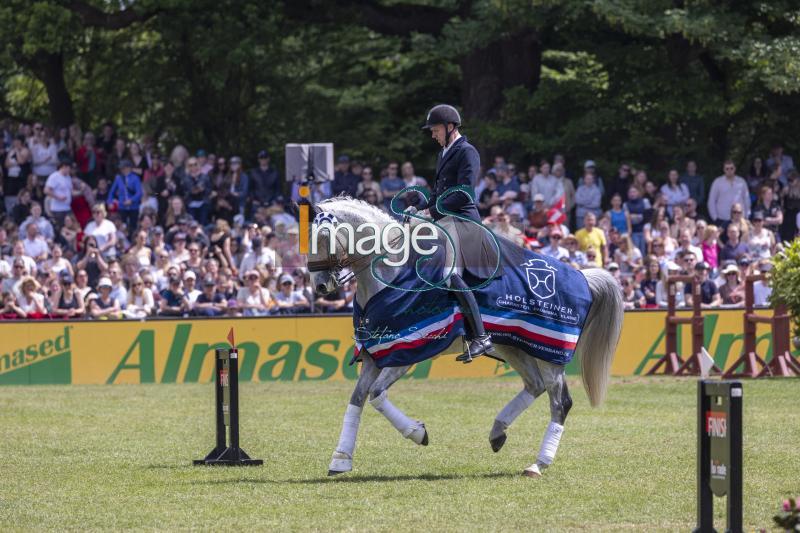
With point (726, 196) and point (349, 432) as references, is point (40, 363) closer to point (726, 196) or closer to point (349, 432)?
point (349, 432)

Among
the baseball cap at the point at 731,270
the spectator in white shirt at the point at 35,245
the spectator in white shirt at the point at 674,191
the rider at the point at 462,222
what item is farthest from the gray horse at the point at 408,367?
the spectator in white shirt at the point at 674,191

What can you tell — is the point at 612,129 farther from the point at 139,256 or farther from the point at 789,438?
the point at 789,438

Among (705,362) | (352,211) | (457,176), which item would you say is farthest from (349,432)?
(705,362)

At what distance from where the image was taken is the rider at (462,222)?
35.1ft

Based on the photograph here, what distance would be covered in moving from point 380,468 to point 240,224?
47.8 ft

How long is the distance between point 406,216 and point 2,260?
46.6 ft

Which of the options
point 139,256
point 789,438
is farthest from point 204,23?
point 789,438

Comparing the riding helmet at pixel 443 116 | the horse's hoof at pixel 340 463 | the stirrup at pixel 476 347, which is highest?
the riding helmet at pixel 443 116

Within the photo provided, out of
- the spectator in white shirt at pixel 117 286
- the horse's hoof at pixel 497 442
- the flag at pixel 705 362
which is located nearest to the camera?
the flag at pixel 705 362

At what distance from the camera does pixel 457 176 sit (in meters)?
10.8

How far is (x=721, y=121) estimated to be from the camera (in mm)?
Answer: 29484

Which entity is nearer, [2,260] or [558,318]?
[558,318]

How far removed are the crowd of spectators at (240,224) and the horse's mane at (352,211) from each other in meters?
10.8

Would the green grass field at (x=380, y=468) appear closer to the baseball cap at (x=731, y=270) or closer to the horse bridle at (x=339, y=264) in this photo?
the horse bridle at (x=339, y=264)
